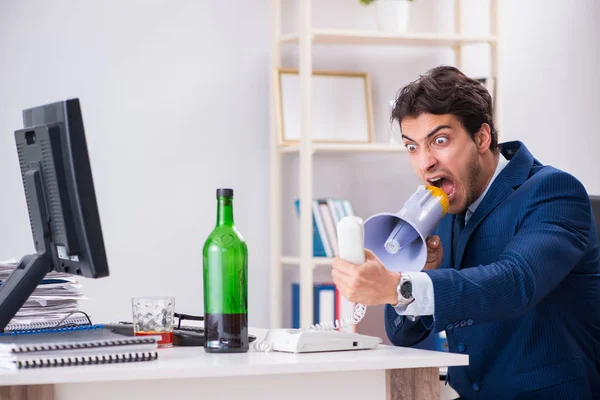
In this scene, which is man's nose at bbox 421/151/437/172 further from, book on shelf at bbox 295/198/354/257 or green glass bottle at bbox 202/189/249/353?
book on shelf at bbox 295/198/354/257

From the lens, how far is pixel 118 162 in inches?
141

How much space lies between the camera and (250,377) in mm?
1372

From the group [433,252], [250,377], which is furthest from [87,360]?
[433,252]

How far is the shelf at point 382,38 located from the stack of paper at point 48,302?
1.91 m

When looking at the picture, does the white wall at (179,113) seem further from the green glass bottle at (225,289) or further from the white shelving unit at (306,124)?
the green glass bottle at (225,289)

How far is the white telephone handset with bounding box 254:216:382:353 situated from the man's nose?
44 cm

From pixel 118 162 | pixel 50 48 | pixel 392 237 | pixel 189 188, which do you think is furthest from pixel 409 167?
pixel 392 237

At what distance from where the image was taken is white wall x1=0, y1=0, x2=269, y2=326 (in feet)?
11.6

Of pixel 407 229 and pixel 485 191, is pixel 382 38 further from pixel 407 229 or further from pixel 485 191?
pixel 407 229

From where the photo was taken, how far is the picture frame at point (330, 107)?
354 centimetres

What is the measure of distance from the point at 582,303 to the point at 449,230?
13.8 inches

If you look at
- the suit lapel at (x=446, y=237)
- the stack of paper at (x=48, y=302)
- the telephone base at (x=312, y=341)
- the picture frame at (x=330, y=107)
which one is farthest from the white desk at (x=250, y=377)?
the picture frame at (x=330, y=107)

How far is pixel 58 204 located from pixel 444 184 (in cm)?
86

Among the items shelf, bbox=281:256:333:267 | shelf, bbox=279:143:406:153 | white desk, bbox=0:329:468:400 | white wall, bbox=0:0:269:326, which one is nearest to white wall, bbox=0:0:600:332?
white wall, bbox=0:0:269:326
